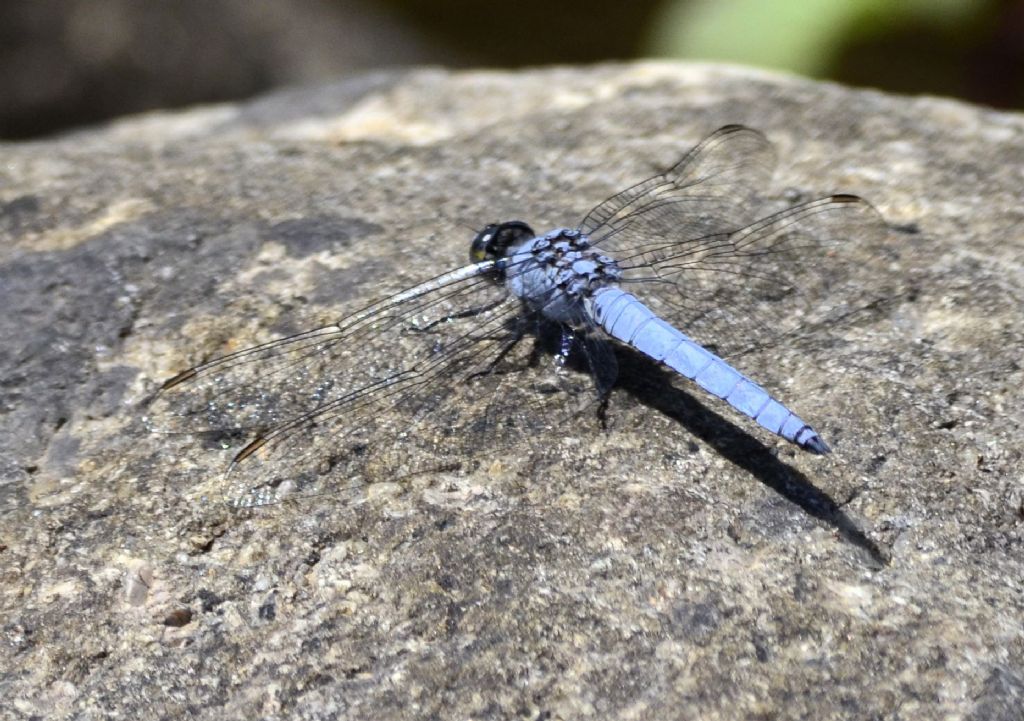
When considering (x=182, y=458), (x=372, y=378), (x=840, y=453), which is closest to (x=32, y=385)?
(x=182, y=458)

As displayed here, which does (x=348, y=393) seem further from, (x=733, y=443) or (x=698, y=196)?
(x=698, y=196)

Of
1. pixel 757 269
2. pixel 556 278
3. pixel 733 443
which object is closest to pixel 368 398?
pixel 556 278

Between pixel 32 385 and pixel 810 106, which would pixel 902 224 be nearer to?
pixel 810 106

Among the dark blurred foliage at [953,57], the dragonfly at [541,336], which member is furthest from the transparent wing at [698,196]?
the dark blurred foliage at [953,57]

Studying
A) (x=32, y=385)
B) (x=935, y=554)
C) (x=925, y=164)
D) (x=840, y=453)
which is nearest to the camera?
(x=935, y=554)

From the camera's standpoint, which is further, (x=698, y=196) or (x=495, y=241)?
(x=698, y=196)

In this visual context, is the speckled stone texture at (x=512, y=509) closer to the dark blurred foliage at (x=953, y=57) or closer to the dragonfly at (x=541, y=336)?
the dragonfly at (x=541, y=336)
